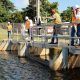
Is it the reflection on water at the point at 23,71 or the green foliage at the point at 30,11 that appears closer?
the reflection on water at the point at 23,71

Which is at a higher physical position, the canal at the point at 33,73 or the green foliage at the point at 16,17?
the green foliage at the point at 16,17

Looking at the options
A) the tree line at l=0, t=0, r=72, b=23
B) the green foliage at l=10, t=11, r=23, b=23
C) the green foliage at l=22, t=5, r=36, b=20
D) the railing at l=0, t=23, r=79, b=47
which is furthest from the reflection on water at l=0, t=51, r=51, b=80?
the green foliage at l=10, t=11, r=23, b=23

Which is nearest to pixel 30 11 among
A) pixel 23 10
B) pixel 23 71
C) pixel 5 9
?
pixel 23 10

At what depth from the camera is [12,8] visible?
90062mm

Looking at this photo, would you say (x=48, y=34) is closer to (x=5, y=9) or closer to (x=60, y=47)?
(x=60, y=47)

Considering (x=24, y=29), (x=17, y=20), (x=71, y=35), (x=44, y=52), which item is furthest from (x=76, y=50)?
(x=17, y=20)

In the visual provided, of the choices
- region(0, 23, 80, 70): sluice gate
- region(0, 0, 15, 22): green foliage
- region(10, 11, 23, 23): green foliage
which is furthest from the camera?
region(10, 11, 23, 23): green foliage

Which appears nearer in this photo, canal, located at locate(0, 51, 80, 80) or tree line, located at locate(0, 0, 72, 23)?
canal, located at locate(0, 51, 80, 80)

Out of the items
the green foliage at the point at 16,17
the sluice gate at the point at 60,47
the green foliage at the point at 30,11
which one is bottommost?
the sluice gate at the point at 60,47

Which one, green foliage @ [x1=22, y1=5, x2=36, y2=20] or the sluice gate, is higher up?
green foliage @ [x1=22, y1=5, x2=36, y2=20]

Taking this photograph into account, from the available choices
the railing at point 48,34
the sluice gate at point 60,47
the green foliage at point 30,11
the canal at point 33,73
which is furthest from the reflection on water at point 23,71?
the green foliage at point 30,11

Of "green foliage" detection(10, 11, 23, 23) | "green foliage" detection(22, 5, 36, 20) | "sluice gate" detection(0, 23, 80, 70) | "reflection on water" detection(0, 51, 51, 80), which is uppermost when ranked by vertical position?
"green foliage" detection(22, 5, 36, 20)

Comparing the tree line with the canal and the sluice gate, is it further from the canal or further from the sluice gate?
the canal

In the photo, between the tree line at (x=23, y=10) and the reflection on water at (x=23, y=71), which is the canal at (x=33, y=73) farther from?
the tree line at (x=23, y=10)
